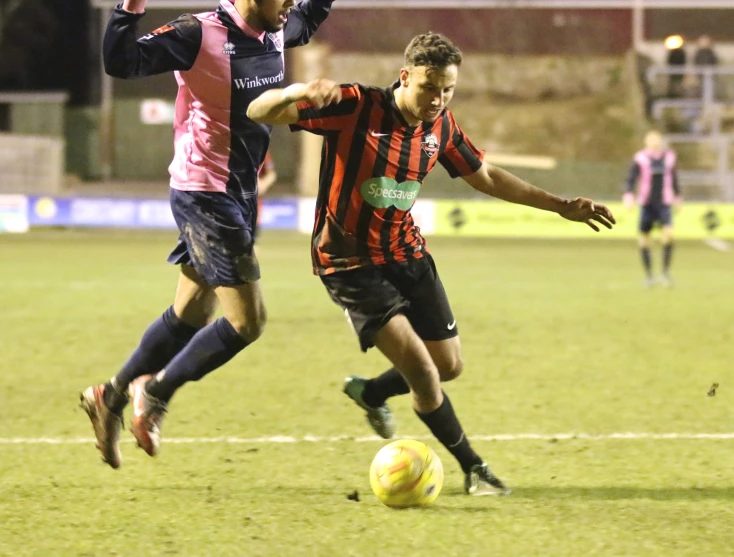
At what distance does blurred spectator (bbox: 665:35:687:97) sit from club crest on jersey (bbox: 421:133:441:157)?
22243 mm

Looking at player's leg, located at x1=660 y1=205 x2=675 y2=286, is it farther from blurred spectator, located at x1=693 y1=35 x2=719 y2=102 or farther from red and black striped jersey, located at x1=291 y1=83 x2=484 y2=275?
blurred spectator, located at x1=693 y1=35 x2=719 y2=102

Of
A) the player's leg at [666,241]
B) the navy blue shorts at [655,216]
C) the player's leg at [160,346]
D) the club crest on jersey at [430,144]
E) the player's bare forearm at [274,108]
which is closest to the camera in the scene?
the player's bare forearm at [274,108]

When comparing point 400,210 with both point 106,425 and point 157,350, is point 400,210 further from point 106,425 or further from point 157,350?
point 106,425

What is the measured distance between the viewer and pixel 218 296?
4941 millimetres

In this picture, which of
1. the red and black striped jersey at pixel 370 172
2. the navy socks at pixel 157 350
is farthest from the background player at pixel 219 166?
the red and black striped jersey at pixel 370 172

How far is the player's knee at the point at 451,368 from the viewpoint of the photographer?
498 cm

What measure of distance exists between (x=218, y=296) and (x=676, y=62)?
22.7m

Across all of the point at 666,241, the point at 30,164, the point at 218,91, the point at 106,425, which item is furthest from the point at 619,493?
the point at 30,164

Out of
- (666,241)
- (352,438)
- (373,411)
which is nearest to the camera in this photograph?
(373,411)

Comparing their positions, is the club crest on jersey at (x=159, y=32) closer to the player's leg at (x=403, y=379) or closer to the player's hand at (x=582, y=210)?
the player's leg at (x=403, y=379)

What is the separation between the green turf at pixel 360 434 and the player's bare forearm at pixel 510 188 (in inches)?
46.5

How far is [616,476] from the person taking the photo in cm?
508

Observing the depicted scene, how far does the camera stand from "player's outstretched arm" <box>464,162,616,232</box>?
4855 mm

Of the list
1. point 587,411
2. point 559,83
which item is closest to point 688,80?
point 559,83
